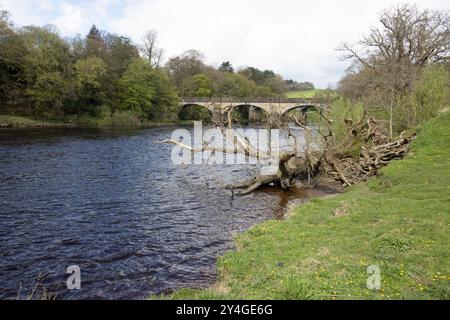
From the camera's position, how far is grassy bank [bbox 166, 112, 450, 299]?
304 inches

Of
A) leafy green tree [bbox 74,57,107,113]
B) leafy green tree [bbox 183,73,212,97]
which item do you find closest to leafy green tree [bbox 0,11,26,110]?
leafy green tree [bbox 74,57,107,113]

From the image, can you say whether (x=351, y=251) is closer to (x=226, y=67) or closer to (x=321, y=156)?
(x=321, y=156)

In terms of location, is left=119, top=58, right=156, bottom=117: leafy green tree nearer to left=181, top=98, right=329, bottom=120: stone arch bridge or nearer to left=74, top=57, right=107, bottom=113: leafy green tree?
left=74, top=57, right=107, bottom=113: leafy green tree

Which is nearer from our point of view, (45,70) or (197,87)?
(45,70)

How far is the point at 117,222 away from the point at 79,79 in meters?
61.7

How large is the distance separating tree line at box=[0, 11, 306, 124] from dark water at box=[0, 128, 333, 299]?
42713 mm

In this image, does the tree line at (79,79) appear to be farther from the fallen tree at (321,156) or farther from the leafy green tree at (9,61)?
the fallen tree at (321,156)

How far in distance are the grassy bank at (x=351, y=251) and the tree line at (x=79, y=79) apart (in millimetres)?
65957

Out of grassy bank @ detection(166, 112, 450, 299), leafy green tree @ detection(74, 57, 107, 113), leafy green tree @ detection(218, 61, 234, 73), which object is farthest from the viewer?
leafy green tree @ detection(218, 61, 234, 73)

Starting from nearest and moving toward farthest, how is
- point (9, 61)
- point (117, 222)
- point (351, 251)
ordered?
point (351, 251)
point (117, 222)
point (9, 61)

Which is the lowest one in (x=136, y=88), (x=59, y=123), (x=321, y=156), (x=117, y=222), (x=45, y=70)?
(x=117, y=222)

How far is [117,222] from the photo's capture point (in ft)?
52.7

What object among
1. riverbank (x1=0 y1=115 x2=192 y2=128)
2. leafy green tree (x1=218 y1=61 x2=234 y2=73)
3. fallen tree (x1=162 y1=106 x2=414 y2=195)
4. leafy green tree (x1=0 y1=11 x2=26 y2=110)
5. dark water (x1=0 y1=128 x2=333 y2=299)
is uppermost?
leafy green tree (x1=218 y1=61 x2=234 y2=73)

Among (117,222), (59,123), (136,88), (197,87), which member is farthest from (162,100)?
Answer: (117,222)
